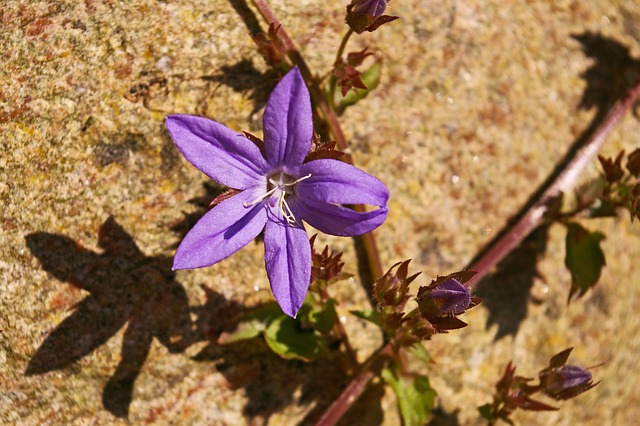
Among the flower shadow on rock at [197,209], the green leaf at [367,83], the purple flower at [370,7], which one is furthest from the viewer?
the green leaf at [367,83]

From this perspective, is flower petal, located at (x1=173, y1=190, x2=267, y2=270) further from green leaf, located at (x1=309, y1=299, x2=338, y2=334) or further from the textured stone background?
green leaf, located at (x1=309, y1=299, x2=338, y2=334)

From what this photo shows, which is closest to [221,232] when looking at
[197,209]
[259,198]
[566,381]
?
[259,198]

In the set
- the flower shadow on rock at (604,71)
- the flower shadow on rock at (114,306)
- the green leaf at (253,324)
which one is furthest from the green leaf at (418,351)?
the flower shadow on rock at (604,71)

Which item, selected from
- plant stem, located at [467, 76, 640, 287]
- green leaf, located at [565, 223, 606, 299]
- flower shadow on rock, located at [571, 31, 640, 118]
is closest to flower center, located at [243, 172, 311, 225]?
plant stem, located at [467, 76, 640, 287]

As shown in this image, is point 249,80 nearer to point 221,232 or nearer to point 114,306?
point 221,232

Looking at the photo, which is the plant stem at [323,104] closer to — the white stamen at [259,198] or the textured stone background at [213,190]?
the textured stone background at [213,190]

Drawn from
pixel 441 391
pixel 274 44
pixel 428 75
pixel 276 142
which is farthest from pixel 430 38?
pixel 441 391
